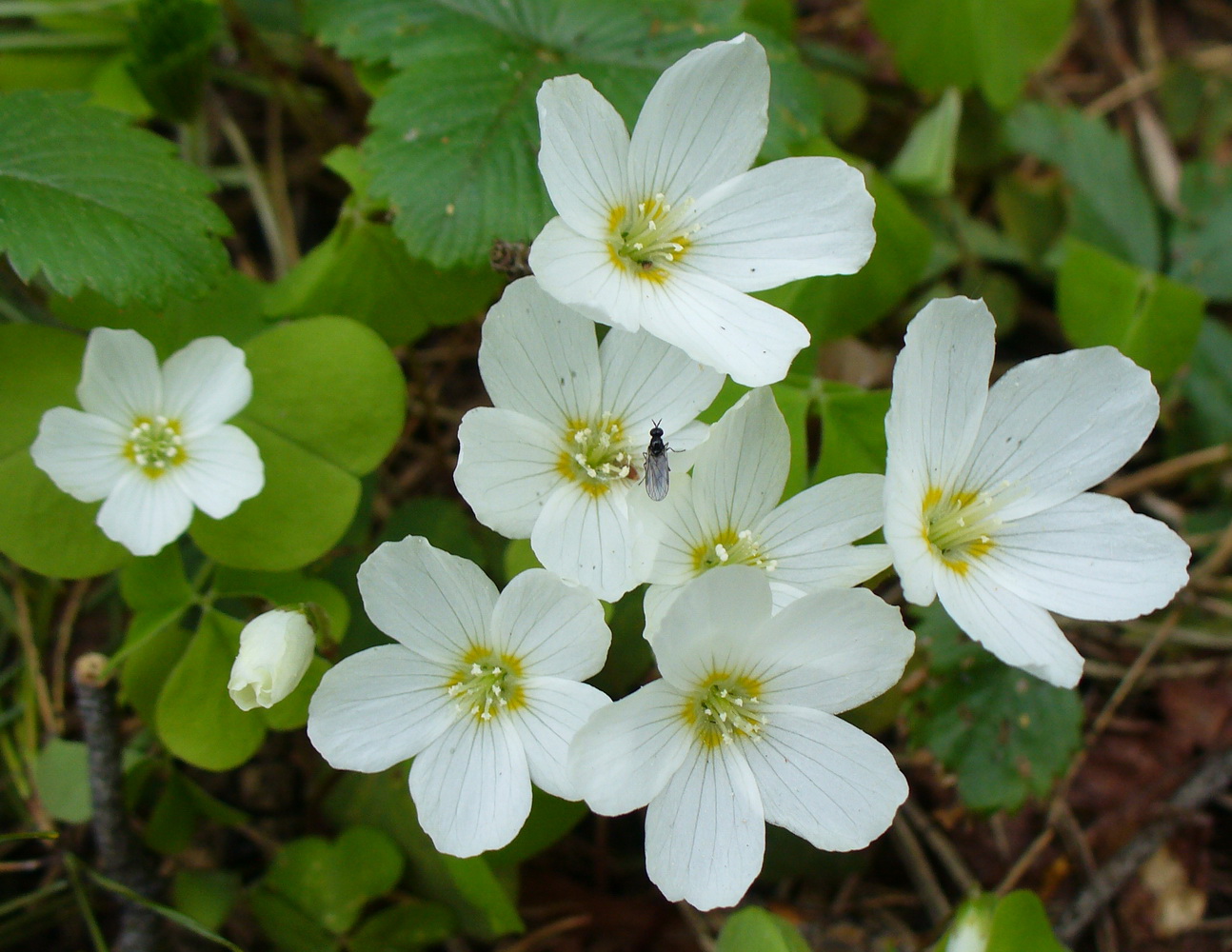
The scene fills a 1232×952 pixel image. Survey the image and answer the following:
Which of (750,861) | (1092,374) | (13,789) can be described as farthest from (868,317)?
(13,789)

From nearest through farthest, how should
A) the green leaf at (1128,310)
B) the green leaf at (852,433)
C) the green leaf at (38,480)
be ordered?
the green leaf at (38,480) → the green leaf at (852,433) → the green leaf at (1128,310)

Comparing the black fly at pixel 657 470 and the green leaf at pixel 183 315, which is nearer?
the black fly at pixel 657 470

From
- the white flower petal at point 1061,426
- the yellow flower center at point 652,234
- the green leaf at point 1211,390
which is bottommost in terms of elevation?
the green leaf at point 1211,390

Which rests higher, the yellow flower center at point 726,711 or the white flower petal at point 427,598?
the white flower petal at point 427,598

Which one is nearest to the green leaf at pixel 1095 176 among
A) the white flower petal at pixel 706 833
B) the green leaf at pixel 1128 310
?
the green leaf at pixel 1128 310

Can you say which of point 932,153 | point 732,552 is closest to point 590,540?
point 732,552

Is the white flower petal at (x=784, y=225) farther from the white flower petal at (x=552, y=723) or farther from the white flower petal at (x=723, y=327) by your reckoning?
the white flower petal at (x=552, y=723)

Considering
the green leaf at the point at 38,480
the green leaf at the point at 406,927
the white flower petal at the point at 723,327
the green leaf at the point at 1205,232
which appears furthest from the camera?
the green leaf at the point at 1205,232
